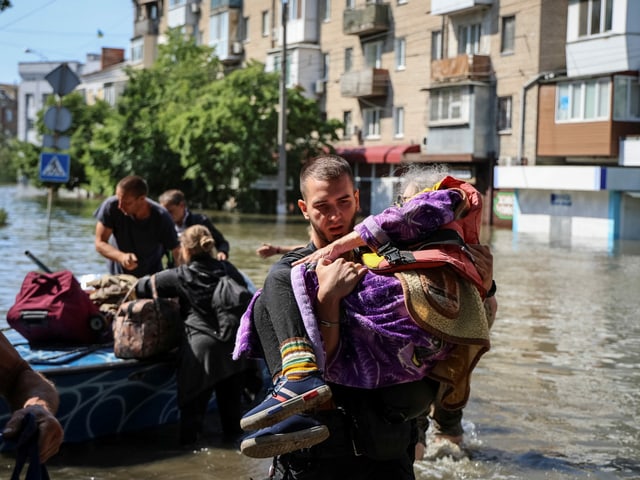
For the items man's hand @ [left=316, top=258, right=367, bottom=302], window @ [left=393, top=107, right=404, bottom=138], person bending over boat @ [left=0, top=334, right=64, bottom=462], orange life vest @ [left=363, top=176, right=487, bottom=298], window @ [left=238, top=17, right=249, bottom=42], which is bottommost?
person bending over boat @ [left=0, top=334, right=64, bottom=462]

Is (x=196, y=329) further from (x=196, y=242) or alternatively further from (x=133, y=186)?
(x=133, y=186)

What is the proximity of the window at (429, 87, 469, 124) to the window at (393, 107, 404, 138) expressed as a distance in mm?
3371

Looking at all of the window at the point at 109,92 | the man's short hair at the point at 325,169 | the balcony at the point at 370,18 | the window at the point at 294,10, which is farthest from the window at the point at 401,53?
the man's short hair at the point at 325,169

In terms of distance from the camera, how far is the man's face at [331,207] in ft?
12.3

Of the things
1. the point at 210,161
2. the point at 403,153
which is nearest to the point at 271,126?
the point at 210,161

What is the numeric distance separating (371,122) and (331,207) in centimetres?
4559

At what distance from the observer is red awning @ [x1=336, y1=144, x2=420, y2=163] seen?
44.7 metres

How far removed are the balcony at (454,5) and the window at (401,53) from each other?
3.39m

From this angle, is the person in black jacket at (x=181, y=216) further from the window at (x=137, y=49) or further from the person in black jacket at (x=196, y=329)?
the window at (x=137, y=49)

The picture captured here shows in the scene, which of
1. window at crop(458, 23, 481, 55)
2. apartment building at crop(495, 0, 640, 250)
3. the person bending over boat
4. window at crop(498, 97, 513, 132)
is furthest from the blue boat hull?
window at crop(458, 23, 481, 55)

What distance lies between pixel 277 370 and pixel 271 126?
41.6 m

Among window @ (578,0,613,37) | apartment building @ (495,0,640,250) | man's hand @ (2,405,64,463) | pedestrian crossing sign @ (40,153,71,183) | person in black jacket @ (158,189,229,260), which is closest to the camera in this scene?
man's hand @ (2,405,64,463)

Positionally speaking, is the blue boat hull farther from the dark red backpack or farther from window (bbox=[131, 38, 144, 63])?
window (bbox=[131, 38, 144, 63])

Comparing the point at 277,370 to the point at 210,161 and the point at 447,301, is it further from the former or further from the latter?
the point at 210,161
